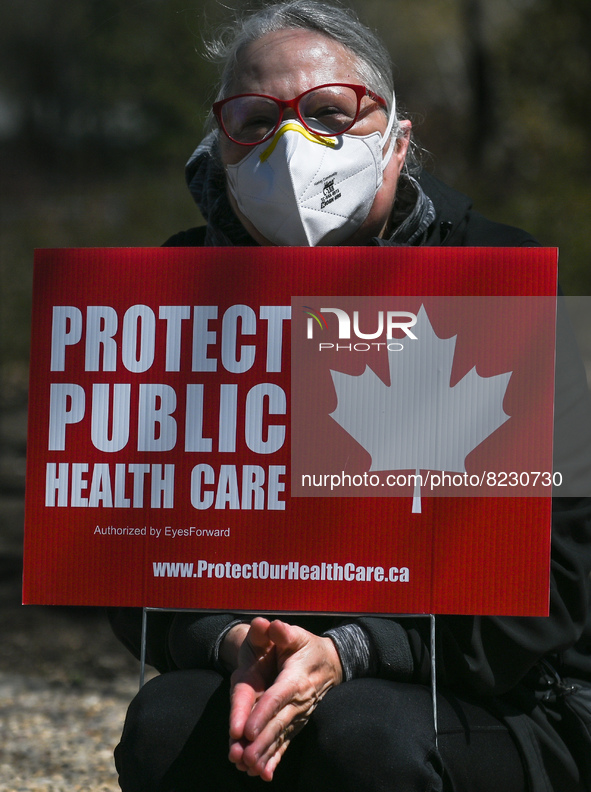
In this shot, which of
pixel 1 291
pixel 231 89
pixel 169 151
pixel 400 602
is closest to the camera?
pixel 400 602

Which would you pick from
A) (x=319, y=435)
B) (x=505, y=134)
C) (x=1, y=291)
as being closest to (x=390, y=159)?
(x=319, y=435)

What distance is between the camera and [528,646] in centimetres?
149

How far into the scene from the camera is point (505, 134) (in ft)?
33.6

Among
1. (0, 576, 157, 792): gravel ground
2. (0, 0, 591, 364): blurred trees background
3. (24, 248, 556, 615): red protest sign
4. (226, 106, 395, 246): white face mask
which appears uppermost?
(0, 0, 591, 364): blurred trees background

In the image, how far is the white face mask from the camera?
1.69 m

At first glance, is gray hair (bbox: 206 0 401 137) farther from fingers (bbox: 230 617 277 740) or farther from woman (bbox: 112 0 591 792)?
fingers (bbox: 230 617 277 740)

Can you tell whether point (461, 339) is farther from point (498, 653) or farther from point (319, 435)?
point (498, 653)

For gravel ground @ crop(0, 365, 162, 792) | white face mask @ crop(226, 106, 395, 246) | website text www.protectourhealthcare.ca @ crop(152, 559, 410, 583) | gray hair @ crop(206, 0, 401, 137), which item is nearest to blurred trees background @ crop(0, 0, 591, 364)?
gravel ground @ crop(0, 365, 162, 792)

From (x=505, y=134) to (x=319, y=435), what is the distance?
9.53 meters

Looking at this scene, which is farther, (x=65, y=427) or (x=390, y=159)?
(x=390, y=159)

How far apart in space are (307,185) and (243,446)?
0.52 metres

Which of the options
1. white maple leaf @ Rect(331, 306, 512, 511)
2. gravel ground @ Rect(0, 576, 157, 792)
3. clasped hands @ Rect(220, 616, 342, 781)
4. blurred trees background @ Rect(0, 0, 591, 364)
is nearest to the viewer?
clasped hands @ Rect(220, 616, 342, 781)

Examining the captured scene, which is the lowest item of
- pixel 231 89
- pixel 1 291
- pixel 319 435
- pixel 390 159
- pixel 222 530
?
pixel 222 530

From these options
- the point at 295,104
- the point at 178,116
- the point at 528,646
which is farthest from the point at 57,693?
the point at 178,116
